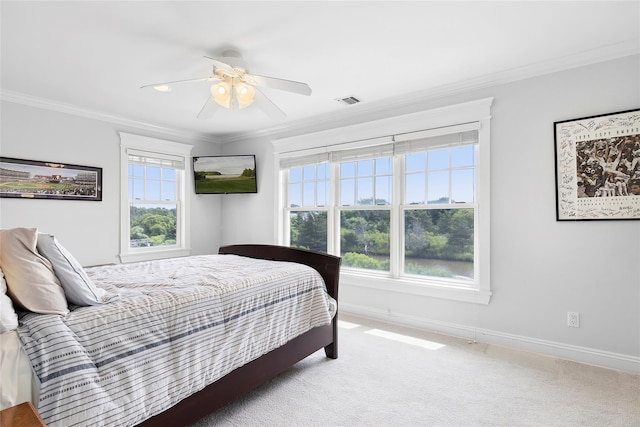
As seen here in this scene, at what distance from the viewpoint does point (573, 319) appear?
2727 millimetres

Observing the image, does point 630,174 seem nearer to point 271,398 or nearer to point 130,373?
point 271,398

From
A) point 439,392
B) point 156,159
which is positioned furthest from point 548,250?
point 156,159

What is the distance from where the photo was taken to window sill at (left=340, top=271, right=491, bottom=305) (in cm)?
319

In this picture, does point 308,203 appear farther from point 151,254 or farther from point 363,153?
point 151,254

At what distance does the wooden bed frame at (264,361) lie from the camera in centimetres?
166

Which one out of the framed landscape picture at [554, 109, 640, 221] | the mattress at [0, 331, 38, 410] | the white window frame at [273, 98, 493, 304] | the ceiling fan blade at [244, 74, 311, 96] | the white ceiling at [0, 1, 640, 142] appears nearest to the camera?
the mattress at [0, 331, 38, 410]

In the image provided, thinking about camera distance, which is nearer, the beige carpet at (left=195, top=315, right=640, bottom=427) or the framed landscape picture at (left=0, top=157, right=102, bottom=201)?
the beige carpet at (left=195, top=315, right=640, bottom=427)

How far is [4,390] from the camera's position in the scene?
3.68 ft

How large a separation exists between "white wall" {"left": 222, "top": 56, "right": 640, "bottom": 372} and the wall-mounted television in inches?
112

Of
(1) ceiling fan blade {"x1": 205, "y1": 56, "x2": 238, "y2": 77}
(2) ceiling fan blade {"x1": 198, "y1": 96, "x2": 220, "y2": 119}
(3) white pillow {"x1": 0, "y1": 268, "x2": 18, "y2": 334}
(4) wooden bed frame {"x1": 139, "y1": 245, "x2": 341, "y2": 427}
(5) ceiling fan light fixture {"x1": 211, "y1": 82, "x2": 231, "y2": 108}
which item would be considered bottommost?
(4) wooden bed frame {"x1": 139, "y1": 245, "x2": 341, "y2": 427}

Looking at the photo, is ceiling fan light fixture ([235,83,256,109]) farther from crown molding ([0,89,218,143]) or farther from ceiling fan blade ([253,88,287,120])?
crown molding ([0,89,218,143])

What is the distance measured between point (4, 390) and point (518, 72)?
12.3ft

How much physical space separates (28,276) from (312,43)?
2175 mm

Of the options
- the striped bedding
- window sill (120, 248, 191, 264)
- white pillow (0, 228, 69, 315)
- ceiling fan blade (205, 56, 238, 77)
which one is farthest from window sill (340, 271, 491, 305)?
white pillow (0, 228, 69, 315)
